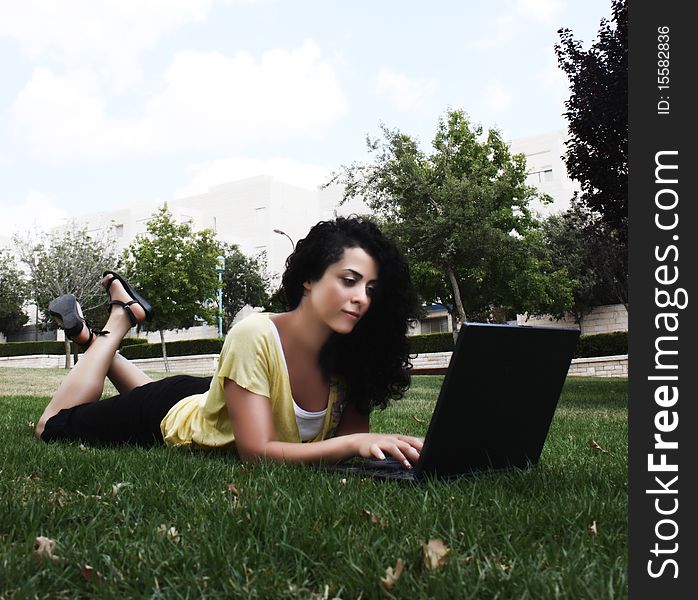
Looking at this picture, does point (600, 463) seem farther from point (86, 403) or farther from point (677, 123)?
point (86, 403)

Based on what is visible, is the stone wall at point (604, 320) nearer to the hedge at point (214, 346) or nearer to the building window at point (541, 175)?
the hedge at point (214, 346)

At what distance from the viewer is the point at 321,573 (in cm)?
191

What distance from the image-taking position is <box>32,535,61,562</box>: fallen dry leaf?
196 cm

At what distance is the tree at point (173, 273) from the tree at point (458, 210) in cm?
1037

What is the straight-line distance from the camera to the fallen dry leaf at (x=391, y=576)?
1.79m

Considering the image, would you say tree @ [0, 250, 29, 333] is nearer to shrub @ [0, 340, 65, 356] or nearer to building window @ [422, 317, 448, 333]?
shrub @ [0, 340, 65, 356]

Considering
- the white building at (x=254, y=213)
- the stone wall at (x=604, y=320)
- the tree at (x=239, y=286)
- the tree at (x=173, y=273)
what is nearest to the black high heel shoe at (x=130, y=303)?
the tree at (x=173, y=273)

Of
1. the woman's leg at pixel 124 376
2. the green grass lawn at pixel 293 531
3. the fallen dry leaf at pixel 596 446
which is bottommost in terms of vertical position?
the fallen dry leaf at pixel 596 446

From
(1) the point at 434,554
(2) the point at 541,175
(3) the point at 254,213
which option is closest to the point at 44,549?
(1) the point at 434,554

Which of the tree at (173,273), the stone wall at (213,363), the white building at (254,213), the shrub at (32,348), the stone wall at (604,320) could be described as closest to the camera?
the stone wall at (213,363)

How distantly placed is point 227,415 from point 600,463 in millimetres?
2079

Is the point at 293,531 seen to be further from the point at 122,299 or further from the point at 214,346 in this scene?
the point at 214,346

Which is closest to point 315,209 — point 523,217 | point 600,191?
point 523,217

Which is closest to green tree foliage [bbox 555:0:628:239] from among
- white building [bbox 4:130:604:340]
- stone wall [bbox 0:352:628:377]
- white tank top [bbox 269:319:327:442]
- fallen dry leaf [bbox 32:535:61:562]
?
white tank top [bbox 269:319:327:442]
